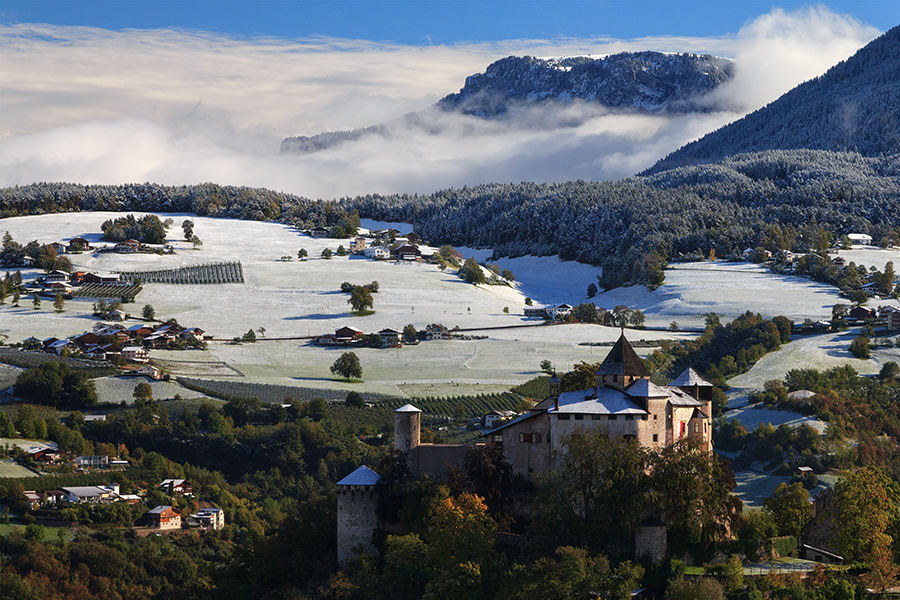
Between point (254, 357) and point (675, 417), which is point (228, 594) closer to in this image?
point (675, 417)

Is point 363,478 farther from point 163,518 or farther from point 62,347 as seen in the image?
point 62,347

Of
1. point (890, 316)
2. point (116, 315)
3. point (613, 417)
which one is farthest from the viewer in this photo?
point (116, 315)

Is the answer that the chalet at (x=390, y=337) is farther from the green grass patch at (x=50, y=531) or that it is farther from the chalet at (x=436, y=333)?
the green grass patch at (x=50, y=531)

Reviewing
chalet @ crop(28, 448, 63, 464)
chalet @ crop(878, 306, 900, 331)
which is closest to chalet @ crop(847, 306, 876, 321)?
chalet @ crop(878, 306, 900, 331)

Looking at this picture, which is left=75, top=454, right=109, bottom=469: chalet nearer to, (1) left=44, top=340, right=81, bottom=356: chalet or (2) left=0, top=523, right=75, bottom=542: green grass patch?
(2) left=0, top=523, right=75, bottom=542: green grass patch

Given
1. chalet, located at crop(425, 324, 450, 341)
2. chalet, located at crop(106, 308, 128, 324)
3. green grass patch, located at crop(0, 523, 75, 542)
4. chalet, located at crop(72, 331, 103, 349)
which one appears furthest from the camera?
chalet, located at crop(106, 308, 128, 324)

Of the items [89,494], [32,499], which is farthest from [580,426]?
[32,499]

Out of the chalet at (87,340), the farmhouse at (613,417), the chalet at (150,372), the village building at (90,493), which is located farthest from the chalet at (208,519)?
the chalet at (87,340)
